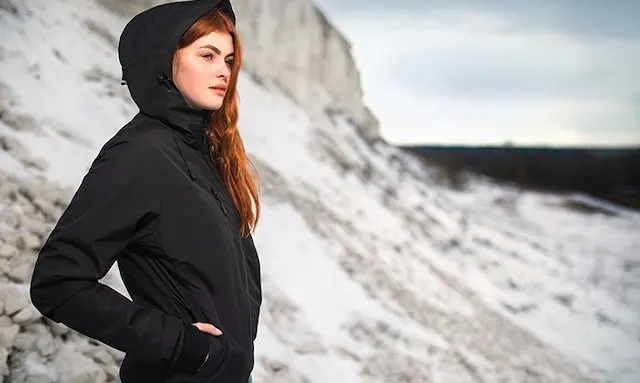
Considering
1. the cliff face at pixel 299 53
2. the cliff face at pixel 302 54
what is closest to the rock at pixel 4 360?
the cliff face at pixel 299 53

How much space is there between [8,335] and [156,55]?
2.45 meters

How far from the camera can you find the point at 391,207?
35.9 feet

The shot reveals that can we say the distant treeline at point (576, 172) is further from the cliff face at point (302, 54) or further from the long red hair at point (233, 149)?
the long red hair at point (233, 149)

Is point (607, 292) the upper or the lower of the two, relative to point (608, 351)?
upper

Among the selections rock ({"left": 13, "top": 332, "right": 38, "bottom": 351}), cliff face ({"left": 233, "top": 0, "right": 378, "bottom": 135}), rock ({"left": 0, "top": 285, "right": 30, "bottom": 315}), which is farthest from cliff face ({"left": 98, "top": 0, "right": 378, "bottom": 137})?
rock ({"left": 13, "top": 332, "right": 38, "bottom": 351})

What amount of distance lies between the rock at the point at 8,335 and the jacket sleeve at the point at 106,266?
2180mm

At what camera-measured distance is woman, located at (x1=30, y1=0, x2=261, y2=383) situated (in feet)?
4.40

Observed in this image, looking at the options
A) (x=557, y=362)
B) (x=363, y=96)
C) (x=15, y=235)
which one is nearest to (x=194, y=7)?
(x=15, y=235)

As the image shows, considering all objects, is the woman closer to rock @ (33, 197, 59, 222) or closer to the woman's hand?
the woman's hand

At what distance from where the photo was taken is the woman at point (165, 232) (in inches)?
52.8

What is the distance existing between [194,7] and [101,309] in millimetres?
818

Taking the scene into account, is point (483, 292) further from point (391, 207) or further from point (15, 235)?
point (15, 235)

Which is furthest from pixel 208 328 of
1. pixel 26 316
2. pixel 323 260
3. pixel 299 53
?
pixel 299 53

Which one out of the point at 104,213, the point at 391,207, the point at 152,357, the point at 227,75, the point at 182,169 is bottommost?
the point at 152,357
